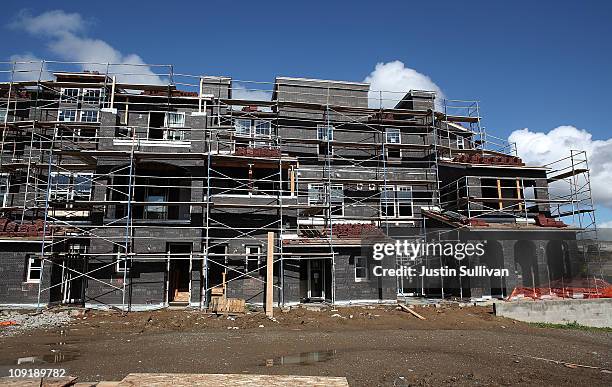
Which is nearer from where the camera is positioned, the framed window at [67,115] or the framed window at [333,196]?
the framed window at [67,115]

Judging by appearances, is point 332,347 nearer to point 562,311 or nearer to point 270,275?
point 270,275

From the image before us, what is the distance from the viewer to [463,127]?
100ft

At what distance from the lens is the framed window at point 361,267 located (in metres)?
21.3

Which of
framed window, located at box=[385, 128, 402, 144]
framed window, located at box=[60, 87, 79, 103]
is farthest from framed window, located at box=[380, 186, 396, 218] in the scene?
framed window, located at box=[60, 87, 79, 103]

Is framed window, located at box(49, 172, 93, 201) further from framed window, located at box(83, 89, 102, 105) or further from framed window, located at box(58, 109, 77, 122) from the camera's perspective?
framed window, located at box(83, 89, 102, 105)

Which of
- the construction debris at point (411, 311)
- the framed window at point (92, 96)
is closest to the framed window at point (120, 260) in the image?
the framed window at point (92, 96)

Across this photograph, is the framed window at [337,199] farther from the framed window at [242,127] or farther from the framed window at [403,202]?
the framed window at [242,127]

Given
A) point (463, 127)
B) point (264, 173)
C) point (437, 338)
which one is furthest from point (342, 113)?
point (437, 338)

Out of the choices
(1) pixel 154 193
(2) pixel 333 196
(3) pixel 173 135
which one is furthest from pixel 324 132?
(1) pixel 154 193

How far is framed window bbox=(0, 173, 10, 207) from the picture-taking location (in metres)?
23.0

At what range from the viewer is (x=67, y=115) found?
82.1 feet

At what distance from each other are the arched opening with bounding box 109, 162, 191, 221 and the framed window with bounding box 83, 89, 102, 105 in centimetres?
739

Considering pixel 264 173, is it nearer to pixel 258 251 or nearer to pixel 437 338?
pixel 258 251
